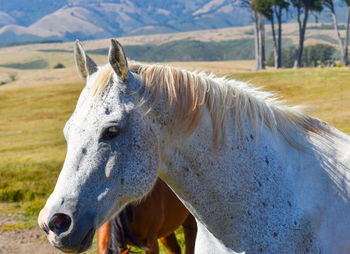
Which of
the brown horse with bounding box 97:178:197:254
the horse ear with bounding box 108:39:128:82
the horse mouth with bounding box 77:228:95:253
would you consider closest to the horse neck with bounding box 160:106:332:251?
the horse ear with bounding box 108:39:128:82

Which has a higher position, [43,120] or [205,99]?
[205,99]

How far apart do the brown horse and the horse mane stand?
214 cm

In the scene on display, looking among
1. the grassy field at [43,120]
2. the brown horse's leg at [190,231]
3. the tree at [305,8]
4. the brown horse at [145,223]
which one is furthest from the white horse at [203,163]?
the tree at [305,8]

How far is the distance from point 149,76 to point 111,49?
1.04 feet

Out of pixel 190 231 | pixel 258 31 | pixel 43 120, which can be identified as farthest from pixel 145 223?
pixel 258 31

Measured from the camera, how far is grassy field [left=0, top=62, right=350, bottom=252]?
11.6 metres

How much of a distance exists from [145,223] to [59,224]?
9.31ft

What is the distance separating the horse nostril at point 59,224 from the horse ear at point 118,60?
86 centimetres

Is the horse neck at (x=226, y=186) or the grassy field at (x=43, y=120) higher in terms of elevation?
the horse neck at (x=226, y=186)

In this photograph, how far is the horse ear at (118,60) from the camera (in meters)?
2.22

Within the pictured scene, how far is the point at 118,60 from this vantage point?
2289mm

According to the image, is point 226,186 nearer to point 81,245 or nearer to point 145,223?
point 81,245

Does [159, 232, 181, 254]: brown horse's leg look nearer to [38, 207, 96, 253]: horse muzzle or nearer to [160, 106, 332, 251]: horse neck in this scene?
[160, 106, 332, 251]: horse neck

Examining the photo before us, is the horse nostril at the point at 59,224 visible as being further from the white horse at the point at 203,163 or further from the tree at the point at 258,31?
the tree at the point at 258,31
